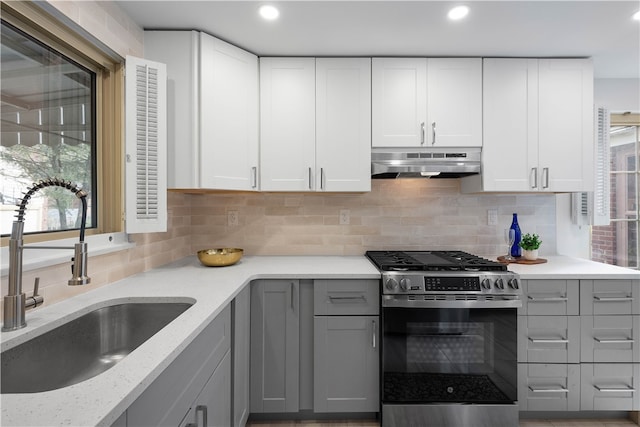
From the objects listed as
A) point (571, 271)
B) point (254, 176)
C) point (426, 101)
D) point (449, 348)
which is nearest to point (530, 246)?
point (571, 271)

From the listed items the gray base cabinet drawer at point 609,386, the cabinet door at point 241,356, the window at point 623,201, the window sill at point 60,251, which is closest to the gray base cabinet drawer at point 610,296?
the gray base cabinet drawer at point 609,386

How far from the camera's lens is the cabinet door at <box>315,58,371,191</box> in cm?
241

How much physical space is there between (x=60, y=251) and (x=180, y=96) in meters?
1.12

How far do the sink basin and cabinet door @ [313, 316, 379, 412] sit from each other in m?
0.92

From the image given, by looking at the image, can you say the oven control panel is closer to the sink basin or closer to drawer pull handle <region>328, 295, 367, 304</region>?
drawer pull handle <region>328, 295, 367, 304</region>

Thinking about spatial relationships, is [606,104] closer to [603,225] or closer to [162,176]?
[603,225]

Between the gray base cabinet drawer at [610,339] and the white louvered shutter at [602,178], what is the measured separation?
3.08 feet

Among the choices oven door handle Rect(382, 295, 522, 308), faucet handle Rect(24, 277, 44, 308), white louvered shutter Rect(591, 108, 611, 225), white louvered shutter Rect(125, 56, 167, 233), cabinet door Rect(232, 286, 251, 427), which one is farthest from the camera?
white louvered shutter Rect(591, 108, 611, 225)

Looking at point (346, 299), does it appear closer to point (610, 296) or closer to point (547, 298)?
point (547, 298)

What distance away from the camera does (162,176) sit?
77.3 inches

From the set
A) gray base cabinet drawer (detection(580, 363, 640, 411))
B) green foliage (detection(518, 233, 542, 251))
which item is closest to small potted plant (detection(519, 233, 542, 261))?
green foliage (detection(518, 233, 542, 251))

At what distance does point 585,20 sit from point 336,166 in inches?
66.4

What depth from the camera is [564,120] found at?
7.95ft

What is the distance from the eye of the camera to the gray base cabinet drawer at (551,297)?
206 centimetres
